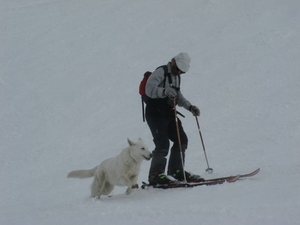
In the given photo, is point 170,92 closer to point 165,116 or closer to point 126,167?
point 165,116

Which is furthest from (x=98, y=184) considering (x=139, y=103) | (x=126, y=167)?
(x=139, y=103)

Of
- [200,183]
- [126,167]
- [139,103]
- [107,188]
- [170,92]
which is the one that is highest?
[139,103]

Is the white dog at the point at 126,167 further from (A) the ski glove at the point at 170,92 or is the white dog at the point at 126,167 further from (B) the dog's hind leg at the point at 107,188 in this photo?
(A) the ski glove at the point at 170,92

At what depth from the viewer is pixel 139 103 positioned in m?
15.1

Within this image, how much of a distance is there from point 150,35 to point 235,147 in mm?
9783

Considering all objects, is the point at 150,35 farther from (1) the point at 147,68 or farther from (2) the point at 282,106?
(2) the point at 282,106

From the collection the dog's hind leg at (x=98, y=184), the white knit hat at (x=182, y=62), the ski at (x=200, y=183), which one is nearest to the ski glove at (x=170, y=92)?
the white knit hat at (x=182, y=62)

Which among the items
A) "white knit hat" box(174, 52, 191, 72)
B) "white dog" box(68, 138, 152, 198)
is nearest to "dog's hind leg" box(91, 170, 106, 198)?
"white dog" box(68, 138, 152, 198)

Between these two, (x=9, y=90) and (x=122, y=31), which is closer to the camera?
(x=9, y=90)

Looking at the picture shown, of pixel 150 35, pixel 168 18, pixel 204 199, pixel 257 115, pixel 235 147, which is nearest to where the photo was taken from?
pixel 204 199

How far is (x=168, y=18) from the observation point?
21484 millimetres

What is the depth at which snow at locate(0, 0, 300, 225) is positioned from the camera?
6.23 meters

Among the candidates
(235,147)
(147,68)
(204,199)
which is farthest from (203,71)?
(204,199)

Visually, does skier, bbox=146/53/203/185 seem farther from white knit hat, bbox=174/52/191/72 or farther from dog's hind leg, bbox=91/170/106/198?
dog's hind leg, bbox=91/170/106/198
